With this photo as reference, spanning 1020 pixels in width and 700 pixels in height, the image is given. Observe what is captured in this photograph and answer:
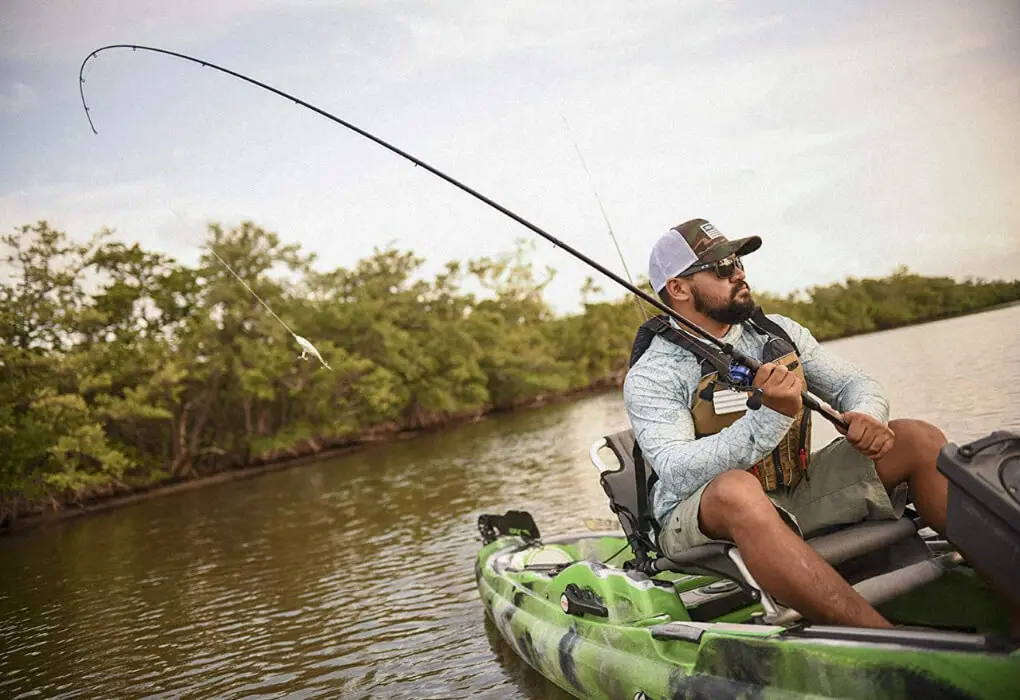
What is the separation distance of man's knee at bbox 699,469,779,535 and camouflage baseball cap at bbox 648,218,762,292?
0.94 meters

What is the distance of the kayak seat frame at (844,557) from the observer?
3.31 meters

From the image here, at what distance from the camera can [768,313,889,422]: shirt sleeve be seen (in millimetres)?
3881

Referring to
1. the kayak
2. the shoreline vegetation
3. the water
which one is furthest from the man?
the shoreline vegetation

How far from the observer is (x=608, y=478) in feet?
15.1

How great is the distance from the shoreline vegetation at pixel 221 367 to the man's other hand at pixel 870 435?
1823 cm

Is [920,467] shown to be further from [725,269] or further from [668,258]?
[668,258]

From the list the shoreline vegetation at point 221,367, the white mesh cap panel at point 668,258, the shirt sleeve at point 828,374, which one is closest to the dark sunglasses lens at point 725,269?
the white mesh cap panel at point 668,258

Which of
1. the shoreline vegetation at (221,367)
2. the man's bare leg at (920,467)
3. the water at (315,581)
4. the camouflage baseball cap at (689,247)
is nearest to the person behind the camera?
the man's bare leg at (920,467)

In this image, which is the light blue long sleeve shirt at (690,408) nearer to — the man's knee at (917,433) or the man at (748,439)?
the man at (748,439)

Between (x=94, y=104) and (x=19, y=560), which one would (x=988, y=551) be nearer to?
(x=94, y=104)

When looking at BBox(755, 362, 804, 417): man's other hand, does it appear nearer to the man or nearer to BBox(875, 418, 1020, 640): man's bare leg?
the man

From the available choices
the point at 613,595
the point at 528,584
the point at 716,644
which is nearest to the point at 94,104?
the point at 528,584

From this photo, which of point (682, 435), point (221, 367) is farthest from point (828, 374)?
point (221, 367)

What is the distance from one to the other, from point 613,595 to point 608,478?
69 centimetres
